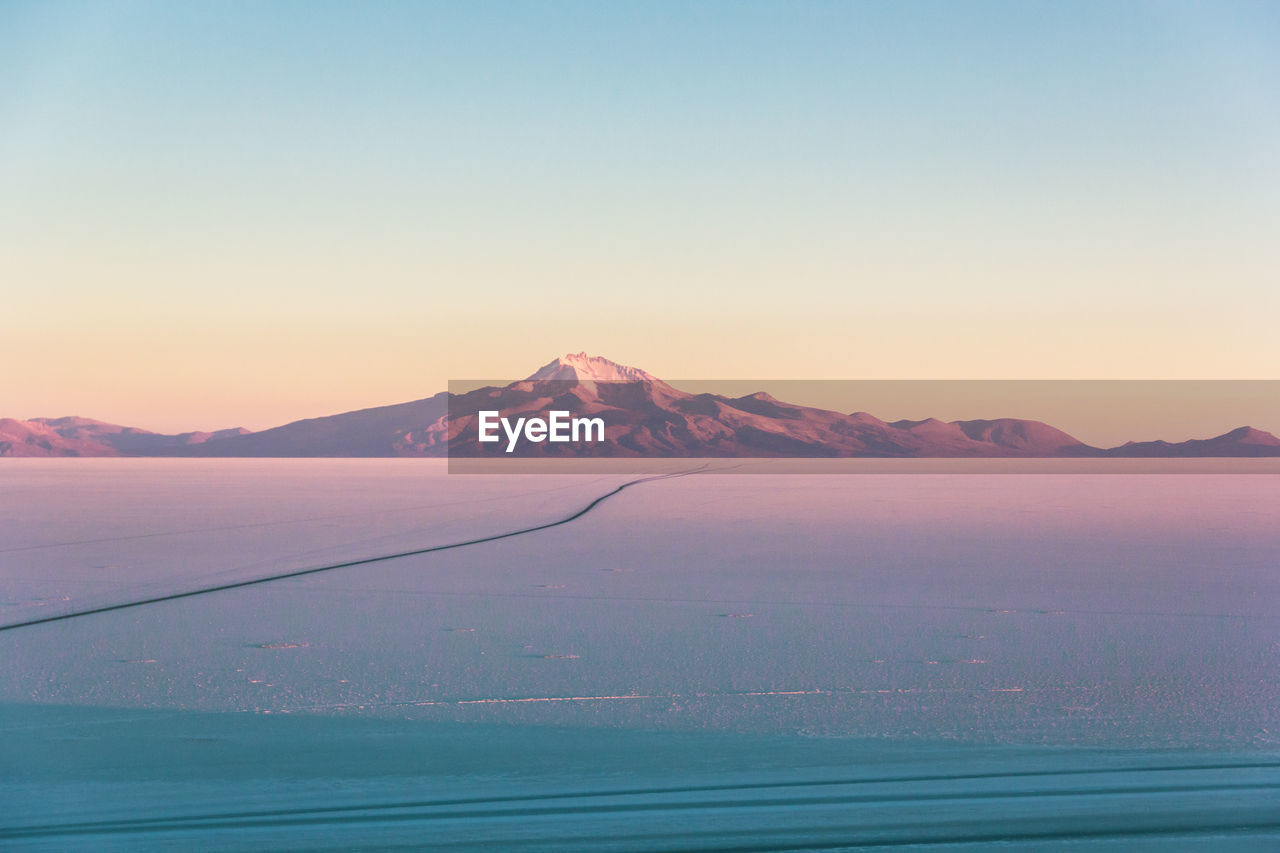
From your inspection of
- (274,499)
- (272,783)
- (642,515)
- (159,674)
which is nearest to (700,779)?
(272,783)

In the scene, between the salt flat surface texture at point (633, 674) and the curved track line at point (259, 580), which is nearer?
the salt flat surface texture at point (633, 674)

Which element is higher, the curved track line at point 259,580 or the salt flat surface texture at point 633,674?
the curved track line at point 259,580

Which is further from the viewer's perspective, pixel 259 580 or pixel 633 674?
pixel 259 580

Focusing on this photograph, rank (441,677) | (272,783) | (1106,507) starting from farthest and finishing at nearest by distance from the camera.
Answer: (1106,507)
(441,677)
(272,783)

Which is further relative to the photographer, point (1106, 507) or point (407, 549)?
point (1106, 507)

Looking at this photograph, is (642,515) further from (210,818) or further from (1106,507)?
(210,818)

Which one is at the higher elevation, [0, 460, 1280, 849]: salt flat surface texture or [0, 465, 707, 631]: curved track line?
[0, 465, 707, 631]: curved track line

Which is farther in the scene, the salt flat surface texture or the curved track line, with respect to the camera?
the curved track line

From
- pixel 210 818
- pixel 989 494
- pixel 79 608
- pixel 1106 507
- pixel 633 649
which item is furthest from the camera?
pixel 989 494
